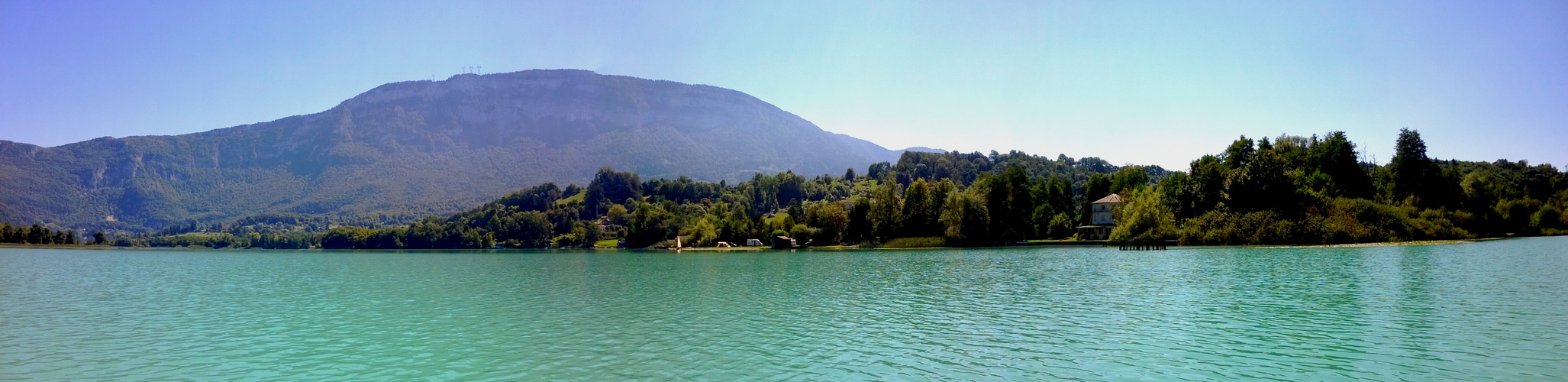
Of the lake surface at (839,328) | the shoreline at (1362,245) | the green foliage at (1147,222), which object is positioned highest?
the green foliage at (1147,222)

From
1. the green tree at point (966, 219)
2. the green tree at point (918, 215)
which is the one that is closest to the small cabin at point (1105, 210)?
the green tree at point (966, 219)

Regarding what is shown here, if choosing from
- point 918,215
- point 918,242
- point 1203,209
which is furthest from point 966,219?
point 1203,209

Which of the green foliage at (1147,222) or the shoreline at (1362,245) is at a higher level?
the green foliage at (1147,222)

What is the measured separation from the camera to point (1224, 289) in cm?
2675

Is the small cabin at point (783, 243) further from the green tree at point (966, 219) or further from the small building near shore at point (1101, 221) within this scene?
the small building near shore at point (1101, 221)

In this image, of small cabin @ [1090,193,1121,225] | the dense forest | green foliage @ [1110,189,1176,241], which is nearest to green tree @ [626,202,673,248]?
the dense forest

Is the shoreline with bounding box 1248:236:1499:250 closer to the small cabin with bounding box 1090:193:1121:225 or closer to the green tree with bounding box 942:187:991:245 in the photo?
the small cabin with bounding box 1090:193:1121:225

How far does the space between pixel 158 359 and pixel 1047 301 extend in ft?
72.6

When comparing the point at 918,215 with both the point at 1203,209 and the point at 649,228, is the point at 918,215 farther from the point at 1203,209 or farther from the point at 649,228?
the point at 649,228

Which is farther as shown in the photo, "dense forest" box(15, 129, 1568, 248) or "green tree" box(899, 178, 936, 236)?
"green tree" box(899, 178, 936, 236)

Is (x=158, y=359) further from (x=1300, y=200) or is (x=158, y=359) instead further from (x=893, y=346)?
(x=1300, y=200)

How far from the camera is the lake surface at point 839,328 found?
549 inches

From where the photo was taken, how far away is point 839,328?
19219mm

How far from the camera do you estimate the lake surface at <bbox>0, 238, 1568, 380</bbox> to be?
13945 millimetres
